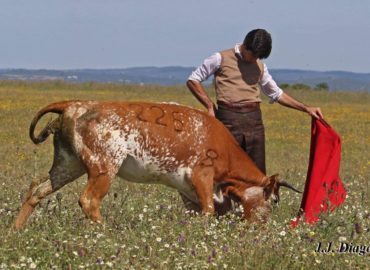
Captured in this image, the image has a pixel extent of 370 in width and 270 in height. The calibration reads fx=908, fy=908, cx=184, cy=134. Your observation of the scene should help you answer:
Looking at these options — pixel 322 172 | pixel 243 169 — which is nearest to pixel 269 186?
pixel 243 169

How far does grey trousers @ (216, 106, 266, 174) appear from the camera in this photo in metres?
9.65

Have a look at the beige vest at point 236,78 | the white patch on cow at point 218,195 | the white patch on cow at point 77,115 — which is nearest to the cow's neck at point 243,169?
the white patch on cow at point 218,195

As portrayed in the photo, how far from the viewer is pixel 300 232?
741 centimetres

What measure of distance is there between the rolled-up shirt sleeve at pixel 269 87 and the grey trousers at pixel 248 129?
9.1 inches

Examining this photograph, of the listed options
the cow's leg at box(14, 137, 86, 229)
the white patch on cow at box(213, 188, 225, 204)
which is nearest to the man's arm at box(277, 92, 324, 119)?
the white patch on cow at box(213, 188, 225, 204)

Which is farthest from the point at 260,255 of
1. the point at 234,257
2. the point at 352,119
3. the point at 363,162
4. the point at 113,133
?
the point at 352,119

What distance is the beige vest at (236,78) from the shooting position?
9.45 m

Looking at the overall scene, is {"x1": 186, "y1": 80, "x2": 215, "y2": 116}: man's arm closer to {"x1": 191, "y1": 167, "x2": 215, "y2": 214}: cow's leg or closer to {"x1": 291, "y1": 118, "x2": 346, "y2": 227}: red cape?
{"x1": 191, "y1": 167, "x2": 215, "y2": 214}: cow's leg

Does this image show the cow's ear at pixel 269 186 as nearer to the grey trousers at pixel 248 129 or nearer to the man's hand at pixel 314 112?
the grey trousers at pixel 248 129

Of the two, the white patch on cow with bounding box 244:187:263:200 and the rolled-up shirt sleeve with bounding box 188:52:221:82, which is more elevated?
the rolled-up shirt sleeve with bounding box 188:52:221:82

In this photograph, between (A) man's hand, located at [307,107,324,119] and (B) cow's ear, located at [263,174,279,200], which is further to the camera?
(A) man's hand, located at [307,107,324,119]

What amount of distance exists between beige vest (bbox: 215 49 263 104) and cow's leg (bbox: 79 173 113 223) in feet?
6.29

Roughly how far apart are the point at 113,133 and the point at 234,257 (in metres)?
A: 2.14
